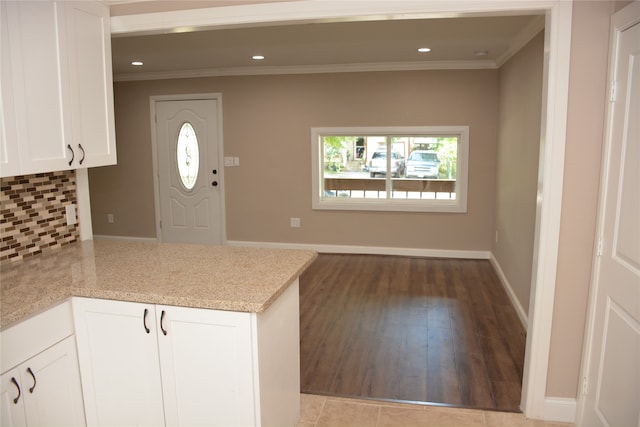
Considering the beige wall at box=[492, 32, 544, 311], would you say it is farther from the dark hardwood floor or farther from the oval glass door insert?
the oval glass door insert

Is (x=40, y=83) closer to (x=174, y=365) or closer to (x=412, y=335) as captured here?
(x=174, y=365)

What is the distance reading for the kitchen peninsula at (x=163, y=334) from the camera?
1835mm

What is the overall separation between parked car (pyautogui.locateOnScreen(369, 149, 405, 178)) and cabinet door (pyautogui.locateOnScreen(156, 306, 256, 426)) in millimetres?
4437

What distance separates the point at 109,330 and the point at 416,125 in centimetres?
446

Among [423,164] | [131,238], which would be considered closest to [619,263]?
[423,164]

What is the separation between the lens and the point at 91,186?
670 cm

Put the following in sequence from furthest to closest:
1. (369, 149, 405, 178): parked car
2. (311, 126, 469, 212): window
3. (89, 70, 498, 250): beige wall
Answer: (369, 149, 405, 178): parked car → (311, 126, 469, 212): window → (89, 70, 498, 250): beige wall

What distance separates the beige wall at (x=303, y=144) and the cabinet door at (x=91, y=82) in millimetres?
3474

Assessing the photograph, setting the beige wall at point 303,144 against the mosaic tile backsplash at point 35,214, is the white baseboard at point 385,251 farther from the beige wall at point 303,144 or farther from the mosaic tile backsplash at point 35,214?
the mosaic tile backsplash at point 35,214

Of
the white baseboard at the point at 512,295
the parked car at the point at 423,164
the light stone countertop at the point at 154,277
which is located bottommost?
the white baseboard at the point at 512,295

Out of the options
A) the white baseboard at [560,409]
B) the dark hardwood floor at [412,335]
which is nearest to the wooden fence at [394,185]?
the dark hardwood floor at [412,335]

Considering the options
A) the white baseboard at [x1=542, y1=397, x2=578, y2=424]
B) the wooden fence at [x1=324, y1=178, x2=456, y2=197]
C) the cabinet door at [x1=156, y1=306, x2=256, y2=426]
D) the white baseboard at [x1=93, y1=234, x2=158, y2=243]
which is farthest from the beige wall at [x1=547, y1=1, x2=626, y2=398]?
the white baseboard at [x1=93, y1=234, x2=158, y2=243]

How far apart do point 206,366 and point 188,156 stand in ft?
15.7

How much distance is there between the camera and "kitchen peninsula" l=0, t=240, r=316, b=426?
6.02 ft
